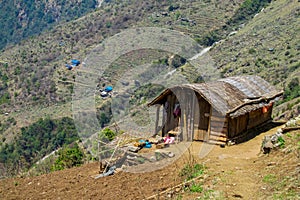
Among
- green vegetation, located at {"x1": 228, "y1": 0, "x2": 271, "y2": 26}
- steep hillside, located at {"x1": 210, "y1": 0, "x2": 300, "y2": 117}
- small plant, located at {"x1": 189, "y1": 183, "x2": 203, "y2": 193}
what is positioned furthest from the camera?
green vegetation, located at {"x1": 228, "y1": 0, "x2": 271, "y2": 26}

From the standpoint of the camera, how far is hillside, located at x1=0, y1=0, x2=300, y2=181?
54.3 m

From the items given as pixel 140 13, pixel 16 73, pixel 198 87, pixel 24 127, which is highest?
pixel 140 13

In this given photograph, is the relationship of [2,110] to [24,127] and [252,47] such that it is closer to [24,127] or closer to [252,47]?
[24,127]

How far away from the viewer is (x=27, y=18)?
193m

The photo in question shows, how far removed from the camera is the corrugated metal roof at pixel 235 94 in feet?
50.5

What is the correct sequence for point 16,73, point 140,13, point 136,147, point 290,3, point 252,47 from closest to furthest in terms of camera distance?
point 136,147, point 252,47, point 290,3, point 16,73, point 140,13

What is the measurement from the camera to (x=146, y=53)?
234 feet

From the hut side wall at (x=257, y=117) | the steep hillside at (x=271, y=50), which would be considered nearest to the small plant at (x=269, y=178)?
the hut side wall at (x=257, y=117)

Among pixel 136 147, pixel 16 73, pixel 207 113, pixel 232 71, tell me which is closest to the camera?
pixel 136 147

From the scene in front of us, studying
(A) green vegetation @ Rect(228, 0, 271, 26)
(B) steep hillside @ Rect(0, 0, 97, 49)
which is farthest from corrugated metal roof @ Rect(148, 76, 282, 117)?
(B) steep hillside @ Rect(0, 0, 97, 49)

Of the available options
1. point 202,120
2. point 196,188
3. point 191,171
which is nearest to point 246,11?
point 202,120

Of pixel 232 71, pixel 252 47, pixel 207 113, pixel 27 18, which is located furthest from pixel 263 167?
pixel 27 18

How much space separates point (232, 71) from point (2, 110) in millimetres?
44049

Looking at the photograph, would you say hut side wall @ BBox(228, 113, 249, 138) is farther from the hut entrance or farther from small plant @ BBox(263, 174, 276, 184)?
small plant @ BBox(263, 174, 276, 184)
